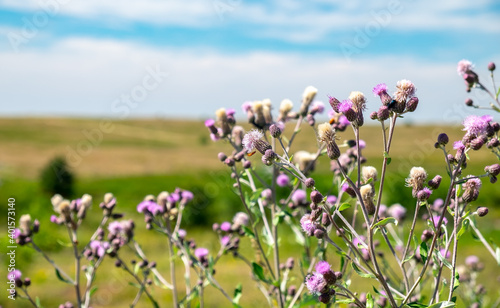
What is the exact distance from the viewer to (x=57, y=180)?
2823cm

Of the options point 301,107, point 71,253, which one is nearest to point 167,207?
point 301,107

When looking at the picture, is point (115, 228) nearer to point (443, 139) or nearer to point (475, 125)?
point (443, 139)

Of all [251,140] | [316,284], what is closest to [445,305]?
[316,284]

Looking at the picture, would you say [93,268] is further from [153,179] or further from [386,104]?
[153,179]

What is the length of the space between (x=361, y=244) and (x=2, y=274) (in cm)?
948

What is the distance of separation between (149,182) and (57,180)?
10.4 meters

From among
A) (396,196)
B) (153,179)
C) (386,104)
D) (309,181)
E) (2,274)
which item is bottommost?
(309,181)

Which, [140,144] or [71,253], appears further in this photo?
[140,144]

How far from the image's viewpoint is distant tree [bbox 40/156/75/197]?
2736 centimetres

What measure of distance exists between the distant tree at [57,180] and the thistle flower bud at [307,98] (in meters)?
25.6

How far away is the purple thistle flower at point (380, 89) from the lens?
2.12 meters

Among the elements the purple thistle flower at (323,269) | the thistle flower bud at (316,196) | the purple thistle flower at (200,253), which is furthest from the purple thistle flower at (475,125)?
the purple thistle flower at (200,253)

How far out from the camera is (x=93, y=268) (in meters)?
3.58

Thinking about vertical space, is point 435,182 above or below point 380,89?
below
